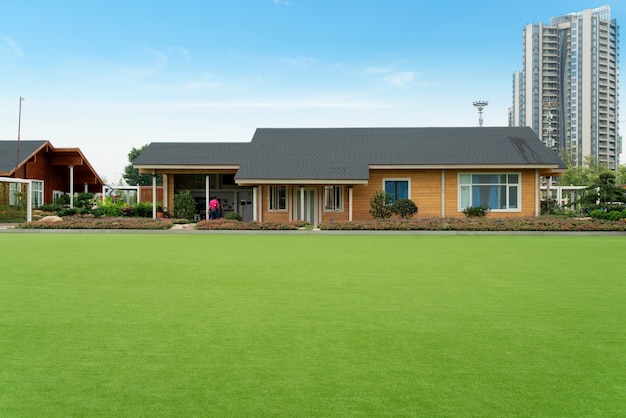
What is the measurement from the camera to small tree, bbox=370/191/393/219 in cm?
2656

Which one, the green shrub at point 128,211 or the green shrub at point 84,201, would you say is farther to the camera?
the green shrub at point 84,201

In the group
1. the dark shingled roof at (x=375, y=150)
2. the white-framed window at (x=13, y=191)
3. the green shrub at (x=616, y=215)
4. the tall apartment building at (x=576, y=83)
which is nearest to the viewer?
the green shrub at (x=616, y=215)

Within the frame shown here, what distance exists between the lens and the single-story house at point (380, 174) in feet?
89.2

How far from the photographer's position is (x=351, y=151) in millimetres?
29828

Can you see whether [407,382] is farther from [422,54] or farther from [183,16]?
[422,54]

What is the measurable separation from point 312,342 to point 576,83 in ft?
440

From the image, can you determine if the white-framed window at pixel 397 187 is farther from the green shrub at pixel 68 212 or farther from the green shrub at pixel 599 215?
the green shrub at pixel 68 212

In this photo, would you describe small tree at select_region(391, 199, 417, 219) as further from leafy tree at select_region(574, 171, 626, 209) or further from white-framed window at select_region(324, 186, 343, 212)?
leafy tree at select_region(574, 171, 626, 209)

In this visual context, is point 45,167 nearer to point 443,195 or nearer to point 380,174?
point 380,174

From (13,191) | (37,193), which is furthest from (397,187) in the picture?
(37,193)

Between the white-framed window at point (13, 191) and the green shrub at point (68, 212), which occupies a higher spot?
the white-framed window at point (13, 191)

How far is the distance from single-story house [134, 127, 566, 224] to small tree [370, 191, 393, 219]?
108 cm

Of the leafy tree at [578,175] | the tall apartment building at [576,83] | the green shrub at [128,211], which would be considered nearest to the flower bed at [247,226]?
the green shrub at [128,211]

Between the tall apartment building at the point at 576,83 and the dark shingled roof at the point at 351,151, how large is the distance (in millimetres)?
98747
